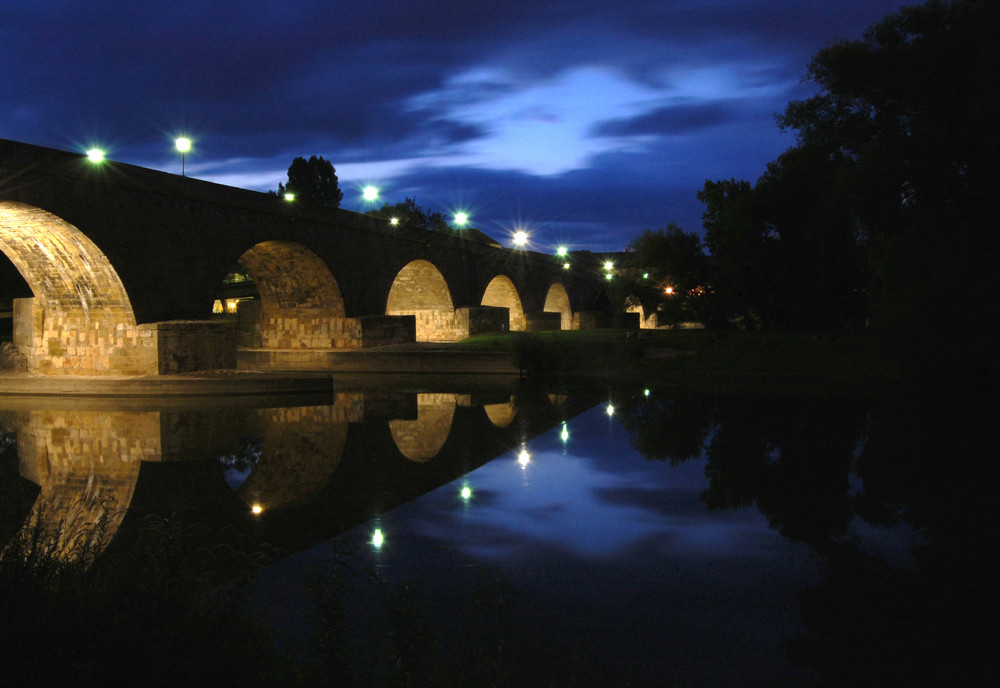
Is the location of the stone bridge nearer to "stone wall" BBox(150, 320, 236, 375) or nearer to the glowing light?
"stone wall" BBox(150, 320, 236, 375)

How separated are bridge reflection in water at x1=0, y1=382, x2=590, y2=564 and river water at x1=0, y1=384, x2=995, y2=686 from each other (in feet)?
0.18

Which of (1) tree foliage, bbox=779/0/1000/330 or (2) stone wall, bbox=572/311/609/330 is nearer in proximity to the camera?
(1) tree foliage, bbox=779/0/1000/330

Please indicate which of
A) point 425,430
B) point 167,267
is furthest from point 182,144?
point 425,430

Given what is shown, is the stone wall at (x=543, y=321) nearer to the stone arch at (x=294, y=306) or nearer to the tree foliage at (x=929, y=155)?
the stone arch at (x=294, y=306)

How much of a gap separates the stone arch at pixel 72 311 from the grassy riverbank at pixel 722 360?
1002 cm

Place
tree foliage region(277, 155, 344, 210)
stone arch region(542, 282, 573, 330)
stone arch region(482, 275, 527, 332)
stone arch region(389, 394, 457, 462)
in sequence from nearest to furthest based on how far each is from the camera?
stone arch region(389, 394, 457, 462), stone arch region(482, 275, 527, 332), stone arch region(542, 282, 573, 330), tree foliage region(277, 155, 344, 210)

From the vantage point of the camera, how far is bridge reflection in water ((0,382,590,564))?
269 inches

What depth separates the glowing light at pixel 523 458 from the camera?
31.1ft

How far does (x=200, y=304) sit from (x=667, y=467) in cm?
1415

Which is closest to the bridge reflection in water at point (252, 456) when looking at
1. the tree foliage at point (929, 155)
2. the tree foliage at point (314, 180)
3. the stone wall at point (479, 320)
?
the tree foliage at point (929, 155)

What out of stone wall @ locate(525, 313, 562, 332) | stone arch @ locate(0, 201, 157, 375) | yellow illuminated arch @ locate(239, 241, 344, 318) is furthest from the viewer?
stone wall @ locate(525, 313, 562, 332)

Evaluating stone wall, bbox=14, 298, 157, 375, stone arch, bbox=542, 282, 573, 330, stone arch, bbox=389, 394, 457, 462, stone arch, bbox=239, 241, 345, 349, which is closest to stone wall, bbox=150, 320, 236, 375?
stone wall, bbox=14, 298, 157, 375

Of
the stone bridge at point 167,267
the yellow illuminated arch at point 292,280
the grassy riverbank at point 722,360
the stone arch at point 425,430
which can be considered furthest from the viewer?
the yellow illuminated arch at point 292,280

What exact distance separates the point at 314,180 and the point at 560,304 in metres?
30.8
